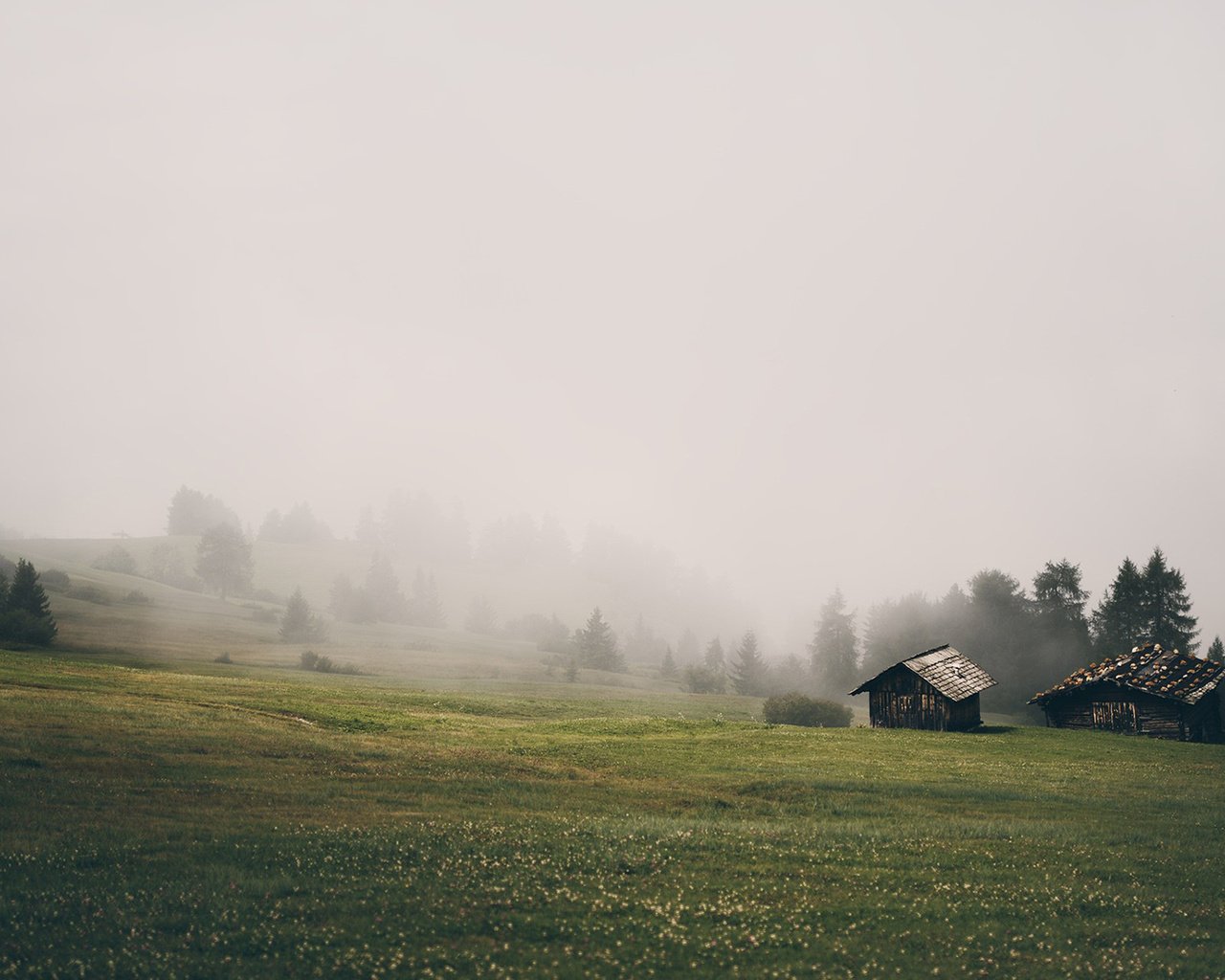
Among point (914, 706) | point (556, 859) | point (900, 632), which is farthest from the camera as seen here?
point (900, 632)

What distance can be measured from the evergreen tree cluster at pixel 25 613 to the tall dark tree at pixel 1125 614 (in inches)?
5296

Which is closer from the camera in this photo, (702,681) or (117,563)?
(702,681)

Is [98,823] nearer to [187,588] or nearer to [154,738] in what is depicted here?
[154,738]

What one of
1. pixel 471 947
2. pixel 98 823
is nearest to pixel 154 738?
pixel 98 823

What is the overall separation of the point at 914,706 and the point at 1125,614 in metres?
62.0

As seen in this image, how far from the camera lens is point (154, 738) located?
3588cm

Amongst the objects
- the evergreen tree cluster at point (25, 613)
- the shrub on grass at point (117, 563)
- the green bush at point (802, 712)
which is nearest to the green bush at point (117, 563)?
the shrub on grass at point (117, 563)

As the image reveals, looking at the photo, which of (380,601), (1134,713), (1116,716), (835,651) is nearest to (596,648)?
(835,651)

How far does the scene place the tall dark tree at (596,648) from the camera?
5733 inches

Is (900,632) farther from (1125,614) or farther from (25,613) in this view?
(25,613)

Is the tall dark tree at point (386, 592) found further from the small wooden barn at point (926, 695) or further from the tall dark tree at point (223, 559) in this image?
the small wooden barn at point (926, 695)

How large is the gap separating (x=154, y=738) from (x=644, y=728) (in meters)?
33.9

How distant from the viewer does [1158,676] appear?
73062mm

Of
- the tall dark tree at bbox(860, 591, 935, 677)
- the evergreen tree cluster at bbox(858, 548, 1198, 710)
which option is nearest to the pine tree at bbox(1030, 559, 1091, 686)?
the evergreen tree cluster at bbox(858, 548, 1198, 710)
